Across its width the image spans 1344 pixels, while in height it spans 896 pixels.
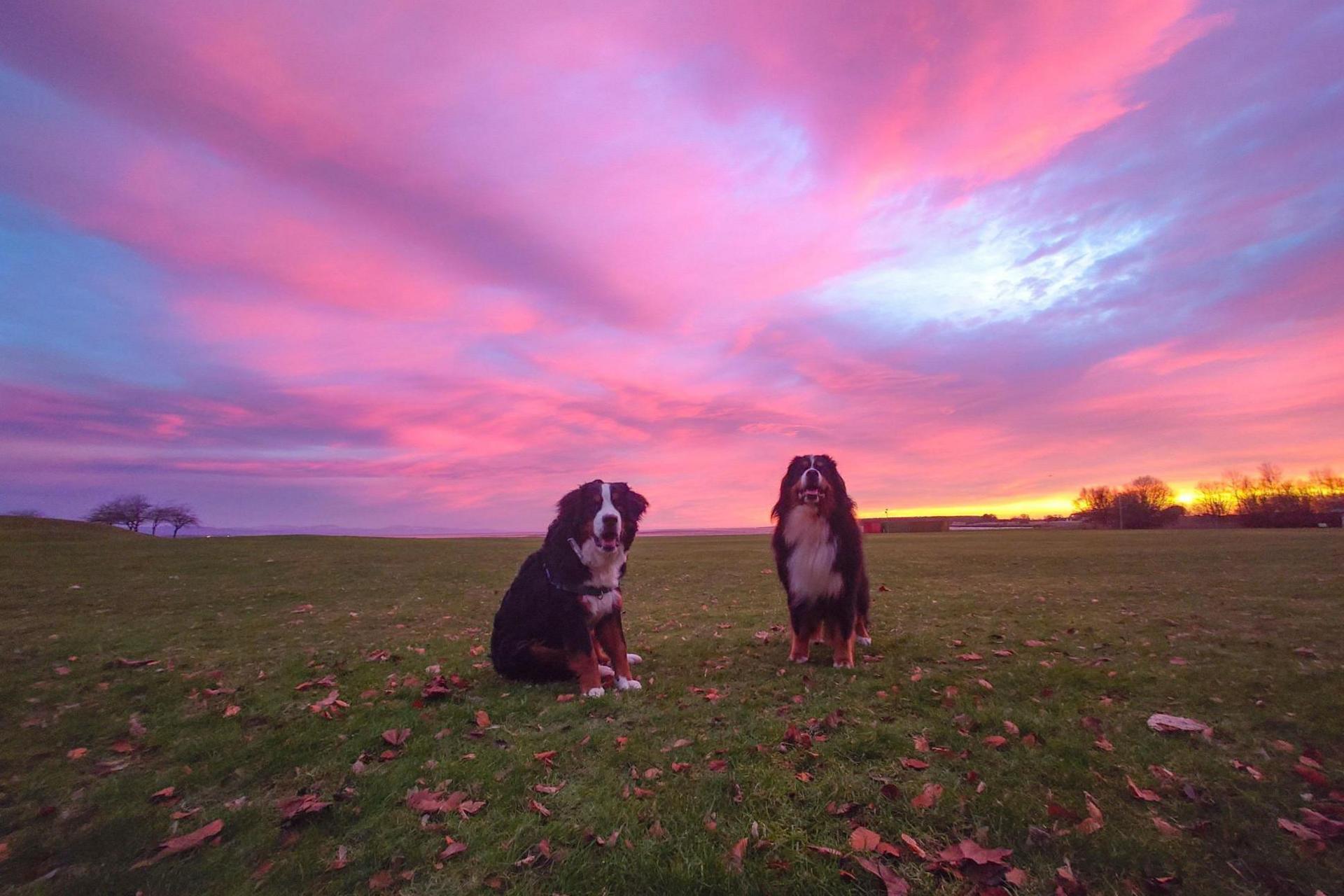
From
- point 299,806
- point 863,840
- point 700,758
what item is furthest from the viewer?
point 700,758

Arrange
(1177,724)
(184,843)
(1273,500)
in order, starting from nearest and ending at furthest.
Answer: (184,843) → (1177,724) → (1273,500)

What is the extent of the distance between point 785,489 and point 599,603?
9.49ft

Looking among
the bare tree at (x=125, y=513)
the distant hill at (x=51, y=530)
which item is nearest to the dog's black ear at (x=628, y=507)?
the distant hill at (x=51, y=530)

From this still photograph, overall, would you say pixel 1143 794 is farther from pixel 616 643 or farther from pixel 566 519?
pixel 566 519

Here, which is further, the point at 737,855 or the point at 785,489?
the point at 785,489

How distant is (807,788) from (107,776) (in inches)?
218

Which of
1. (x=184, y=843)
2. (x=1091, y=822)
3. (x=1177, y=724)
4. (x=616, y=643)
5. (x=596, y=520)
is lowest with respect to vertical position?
(x=184, y=843)

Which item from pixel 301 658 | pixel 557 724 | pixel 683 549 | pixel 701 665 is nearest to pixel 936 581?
pixel 701 665

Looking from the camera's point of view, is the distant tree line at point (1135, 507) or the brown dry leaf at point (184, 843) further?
the distant tree line at point (1135, 507)

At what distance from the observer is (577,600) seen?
625 cm

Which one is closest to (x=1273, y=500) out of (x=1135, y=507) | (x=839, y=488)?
(x=1135, y=507)

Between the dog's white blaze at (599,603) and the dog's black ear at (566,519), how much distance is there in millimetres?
680

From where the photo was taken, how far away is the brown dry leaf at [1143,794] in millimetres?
3672

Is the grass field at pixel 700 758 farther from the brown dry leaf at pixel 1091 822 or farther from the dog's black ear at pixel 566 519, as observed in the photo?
the dog's black ear at pixel 566 519
